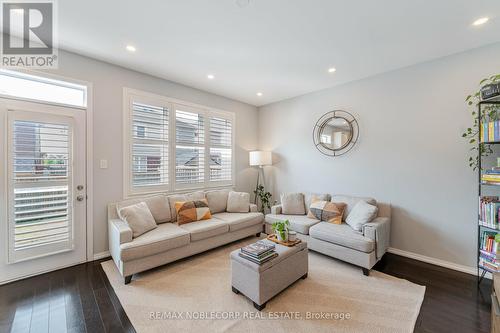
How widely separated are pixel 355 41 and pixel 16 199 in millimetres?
4339

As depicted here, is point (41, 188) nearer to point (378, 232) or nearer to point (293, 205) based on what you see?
point (293, 205)

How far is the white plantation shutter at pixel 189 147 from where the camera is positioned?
12.6 ft

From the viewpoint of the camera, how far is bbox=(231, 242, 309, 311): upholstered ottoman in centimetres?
194

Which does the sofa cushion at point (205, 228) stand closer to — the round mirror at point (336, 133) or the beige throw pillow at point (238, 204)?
the beige throw pillow at point (238, 204)

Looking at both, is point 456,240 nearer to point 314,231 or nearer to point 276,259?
point 314,231

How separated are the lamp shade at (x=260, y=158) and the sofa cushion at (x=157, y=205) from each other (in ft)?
6.72

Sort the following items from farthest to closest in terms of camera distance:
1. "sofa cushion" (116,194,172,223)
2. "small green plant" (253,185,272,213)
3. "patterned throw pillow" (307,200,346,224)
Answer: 1. "small green plant" (253,185,272,213)
2. "patterned throw pillow" (307,200,346,224)
3. "sofa cushion" (116,194,172,223)

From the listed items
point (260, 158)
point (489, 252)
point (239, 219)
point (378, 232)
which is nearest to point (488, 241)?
point (489, 252)

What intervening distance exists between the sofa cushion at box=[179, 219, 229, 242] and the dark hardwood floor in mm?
1057

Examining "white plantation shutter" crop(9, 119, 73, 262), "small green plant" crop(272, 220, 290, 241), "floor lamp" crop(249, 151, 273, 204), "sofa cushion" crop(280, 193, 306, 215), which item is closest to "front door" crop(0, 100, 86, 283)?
"white plantation shutter" crop(9, 119, 73, 262)

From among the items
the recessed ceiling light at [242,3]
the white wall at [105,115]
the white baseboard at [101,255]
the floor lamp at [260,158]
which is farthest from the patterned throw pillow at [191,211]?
the recessed ceiling light at [242,3]

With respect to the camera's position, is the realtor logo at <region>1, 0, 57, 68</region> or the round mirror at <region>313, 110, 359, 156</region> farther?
the round mirror at <region>313, 110, 359, 156</region>

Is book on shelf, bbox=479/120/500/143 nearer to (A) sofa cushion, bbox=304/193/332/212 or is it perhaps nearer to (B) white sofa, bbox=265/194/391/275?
(B) white sofa, bbox=265/194/391/275

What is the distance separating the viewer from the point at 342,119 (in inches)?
147
